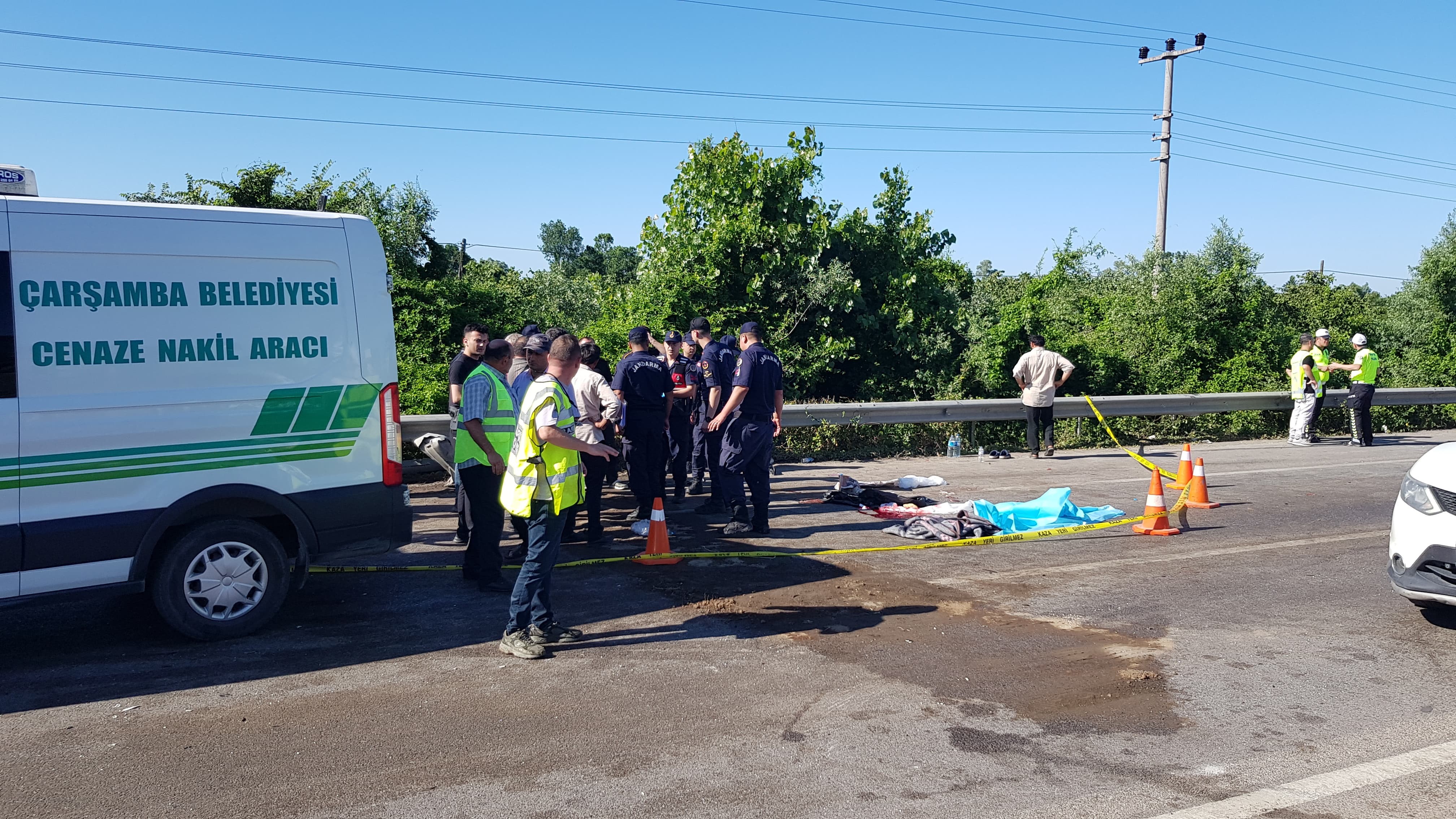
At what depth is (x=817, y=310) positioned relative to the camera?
16.6 meters

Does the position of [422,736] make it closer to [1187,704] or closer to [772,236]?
[1187,704]

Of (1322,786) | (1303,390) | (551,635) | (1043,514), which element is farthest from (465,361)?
(1303,390)

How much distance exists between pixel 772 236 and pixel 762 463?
7911mm

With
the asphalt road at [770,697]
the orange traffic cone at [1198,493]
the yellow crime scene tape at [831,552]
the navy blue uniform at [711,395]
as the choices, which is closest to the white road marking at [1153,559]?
the asphalt road at [770,697]

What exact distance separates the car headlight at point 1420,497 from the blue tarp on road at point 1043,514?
11.1 ft

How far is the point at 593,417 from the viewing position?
27.9 feet

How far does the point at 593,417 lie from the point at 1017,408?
901cm

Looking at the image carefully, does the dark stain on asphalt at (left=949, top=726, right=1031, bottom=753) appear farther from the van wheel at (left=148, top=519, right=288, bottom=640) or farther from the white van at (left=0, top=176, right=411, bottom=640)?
the van wheel at (left=148, top=519, right=288, bottom=640)

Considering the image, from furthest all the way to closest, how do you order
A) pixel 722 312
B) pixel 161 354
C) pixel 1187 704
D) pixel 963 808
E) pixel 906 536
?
pixel 722 312
pixel 906 536
pixel 161 354
pixel 1187 704
pixel 963 808

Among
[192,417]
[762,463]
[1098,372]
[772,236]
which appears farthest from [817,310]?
[192,417]

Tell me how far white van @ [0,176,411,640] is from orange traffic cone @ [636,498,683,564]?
211 centimetres

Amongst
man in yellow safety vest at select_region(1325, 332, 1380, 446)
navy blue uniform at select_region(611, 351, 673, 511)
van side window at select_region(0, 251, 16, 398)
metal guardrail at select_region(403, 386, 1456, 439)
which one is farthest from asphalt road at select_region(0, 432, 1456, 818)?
man in yellow safety vest at select_region(1325, 332, 1380, 446)

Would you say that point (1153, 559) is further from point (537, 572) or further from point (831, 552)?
point (537, 572)

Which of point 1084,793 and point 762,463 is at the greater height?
point 762,463
